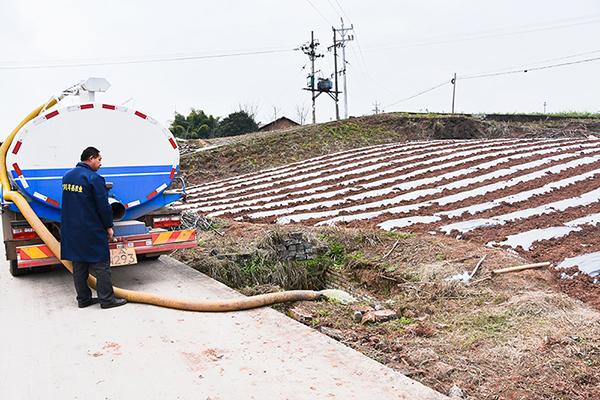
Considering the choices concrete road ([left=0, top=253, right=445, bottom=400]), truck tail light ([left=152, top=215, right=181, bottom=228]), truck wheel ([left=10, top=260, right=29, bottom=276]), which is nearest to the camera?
concrete road ([left=0, top=253, right=445, bottom=400])

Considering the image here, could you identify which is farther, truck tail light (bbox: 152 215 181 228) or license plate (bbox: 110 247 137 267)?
truck tail light (bbox: 152 215 181 228)

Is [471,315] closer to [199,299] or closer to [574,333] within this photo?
[574,333]

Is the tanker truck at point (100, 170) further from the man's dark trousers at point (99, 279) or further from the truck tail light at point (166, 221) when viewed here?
the man's dark trousers at point (99, 279)

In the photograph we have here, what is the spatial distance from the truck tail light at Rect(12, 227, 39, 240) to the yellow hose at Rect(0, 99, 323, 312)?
0.32m

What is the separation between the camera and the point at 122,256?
5.57m

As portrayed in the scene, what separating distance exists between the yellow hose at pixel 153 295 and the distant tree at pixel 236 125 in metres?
38.4

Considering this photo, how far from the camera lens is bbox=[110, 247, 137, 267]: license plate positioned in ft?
18.1

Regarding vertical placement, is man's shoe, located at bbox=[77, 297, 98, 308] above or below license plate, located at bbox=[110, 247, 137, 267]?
below

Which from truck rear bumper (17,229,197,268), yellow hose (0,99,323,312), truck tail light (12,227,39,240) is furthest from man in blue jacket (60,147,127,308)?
truck tail light (12,227,39,240)

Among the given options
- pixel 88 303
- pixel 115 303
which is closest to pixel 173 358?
pixel 115 303

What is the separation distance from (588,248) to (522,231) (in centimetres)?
138

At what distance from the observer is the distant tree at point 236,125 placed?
145ft

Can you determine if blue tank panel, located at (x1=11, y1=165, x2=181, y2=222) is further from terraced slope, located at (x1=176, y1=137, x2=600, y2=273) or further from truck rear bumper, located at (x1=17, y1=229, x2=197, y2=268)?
terraced slope, located at (x1=176, y1=137, x2=600, y2=273)

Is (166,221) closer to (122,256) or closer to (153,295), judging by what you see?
(122,256)
